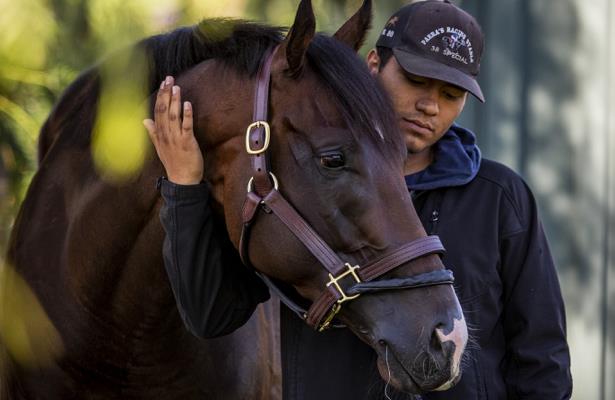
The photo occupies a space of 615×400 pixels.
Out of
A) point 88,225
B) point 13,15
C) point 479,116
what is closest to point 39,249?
point 88,225

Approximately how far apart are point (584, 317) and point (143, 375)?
10.2 ft

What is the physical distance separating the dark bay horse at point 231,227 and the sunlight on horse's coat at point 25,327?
25mm

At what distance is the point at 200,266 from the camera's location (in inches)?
92.6

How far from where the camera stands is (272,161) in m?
2.28

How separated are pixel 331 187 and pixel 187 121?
42 cm

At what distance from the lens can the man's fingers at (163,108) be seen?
93.4 inches

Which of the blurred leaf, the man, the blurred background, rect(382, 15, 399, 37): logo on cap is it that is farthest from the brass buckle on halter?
the blurred background

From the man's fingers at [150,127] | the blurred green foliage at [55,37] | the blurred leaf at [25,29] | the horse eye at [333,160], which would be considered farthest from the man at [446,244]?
the blurred leaf at [25,29]

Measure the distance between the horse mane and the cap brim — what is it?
0.19 m

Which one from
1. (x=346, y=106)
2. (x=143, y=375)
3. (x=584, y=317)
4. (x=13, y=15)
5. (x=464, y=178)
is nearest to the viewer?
(x=346, y=106)

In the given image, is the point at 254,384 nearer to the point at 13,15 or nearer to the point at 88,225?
the point at 88,225

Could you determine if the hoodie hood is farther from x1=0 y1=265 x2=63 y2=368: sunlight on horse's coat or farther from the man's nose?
x1=0 y1=265 x2=63 y2=368: sunlight on horse's coat

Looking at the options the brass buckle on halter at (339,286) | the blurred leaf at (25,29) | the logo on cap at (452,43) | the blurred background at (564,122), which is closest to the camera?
the brass buckle on halter at (339,286)

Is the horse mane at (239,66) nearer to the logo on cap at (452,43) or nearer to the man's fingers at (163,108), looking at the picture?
the man's fingers at (163,108)
